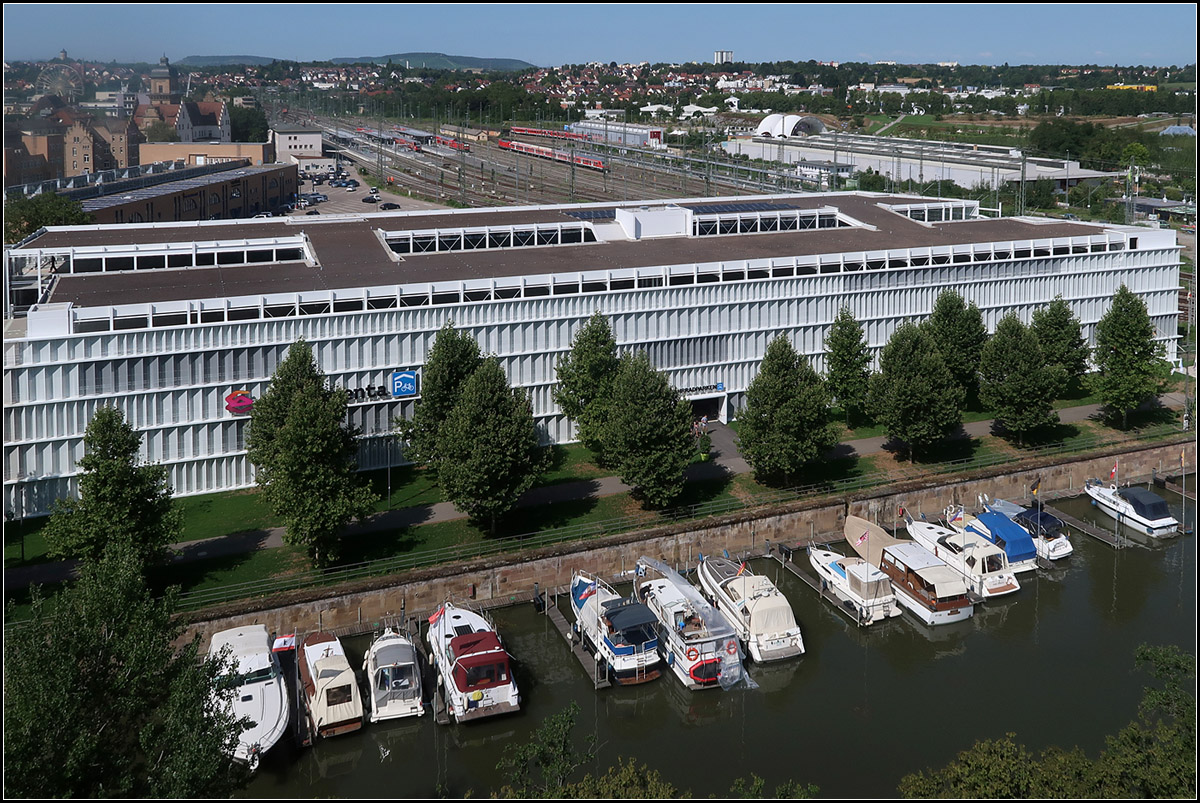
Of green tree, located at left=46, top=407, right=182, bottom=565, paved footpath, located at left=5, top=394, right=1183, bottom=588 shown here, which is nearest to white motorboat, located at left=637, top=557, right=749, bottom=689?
paved footpath, located at left=5, top=394, right=1183, bottom=588

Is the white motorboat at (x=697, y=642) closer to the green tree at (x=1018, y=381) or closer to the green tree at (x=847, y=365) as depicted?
the green tree at (x=847, y=365)

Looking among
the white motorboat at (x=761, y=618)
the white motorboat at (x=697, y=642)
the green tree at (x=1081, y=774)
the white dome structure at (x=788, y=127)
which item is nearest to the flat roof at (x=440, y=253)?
the white motorboat at (x=761, y=618)

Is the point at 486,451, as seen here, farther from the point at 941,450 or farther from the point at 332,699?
the point at 941,450

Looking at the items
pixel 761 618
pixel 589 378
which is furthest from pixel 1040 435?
pixel 761 618

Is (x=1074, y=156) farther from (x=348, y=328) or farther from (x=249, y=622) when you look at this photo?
(x=249, y=622)

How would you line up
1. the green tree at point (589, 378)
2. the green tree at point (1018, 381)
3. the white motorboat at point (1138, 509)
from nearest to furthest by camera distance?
the white motorboat at point (1138, 509), the green tree at point (589, 378), the green tree at point (1018, 381)

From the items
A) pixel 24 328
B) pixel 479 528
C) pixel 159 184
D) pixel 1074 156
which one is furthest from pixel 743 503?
pixel 1074 156
